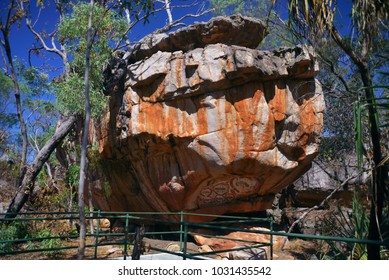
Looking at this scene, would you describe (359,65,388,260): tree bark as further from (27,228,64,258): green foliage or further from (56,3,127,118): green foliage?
(56,3,127,118): green foliage

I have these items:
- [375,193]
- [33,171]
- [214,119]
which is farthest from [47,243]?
[375,193]

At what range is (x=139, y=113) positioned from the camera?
1033 centimetres

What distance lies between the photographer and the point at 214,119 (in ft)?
32.3

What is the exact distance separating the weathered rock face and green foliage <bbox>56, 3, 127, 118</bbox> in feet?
2.45

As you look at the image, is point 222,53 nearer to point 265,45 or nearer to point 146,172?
point 146,172

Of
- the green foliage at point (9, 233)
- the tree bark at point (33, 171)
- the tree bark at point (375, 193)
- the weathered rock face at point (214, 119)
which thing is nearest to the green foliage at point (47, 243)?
the green foliage at point (9, 233)

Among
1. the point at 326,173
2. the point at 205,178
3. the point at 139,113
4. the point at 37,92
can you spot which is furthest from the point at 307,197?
the point at 37,92

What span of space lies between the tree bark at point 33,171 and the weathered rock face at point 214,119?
1.25 metres

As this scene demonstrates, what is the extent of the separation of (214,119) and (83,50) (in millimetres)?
4073

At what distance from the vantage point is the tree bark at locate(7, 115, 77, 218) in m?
9.48

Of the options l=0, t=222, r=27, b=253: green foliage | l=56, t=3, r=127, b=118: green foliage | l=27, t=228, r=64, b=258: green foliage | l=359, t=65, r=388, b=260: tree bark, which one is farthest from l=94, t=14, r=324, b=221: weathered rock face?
l=359, t=65, r=388, b=260: tree bark

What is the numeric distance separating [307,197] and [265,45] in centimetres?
833

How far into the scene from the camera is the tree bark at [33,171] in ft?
31.1

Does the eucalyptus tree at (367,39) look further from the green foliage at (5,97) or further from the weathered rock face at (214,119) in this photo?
the green foliage at (5,97)
